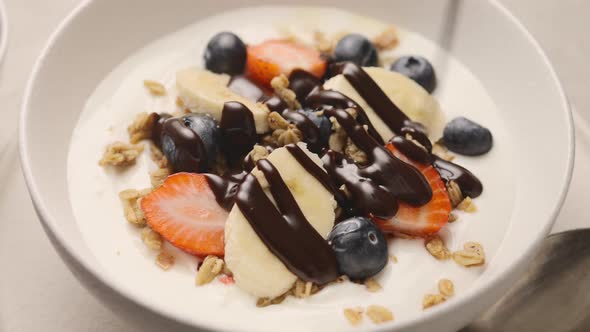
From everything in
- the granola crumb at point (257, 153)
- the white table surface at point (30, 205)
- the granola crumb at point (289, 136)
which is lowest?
the white table surface at point (30, 205)

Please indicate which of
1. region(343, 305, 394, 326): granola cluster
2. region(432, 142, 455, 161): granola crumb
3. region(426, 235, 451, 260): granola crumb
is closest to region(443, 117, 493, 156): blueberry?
region(432, 142, 455, 161): granola crumb

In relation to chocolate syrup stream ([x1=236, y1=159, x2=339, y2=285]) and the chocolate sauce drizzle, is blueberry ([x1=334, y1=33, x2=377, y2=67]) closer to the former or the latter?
the chocolate sauce drizzle

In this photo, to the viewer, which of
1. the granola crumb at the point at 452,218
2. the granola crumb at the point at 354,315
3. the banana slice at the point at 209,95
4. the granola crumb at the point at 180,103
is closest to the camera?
the granola crumb at the point at 354,315

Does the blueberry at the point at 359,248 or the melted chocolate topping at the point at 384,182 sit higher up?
the melted chocolate topping at the point at 384,182

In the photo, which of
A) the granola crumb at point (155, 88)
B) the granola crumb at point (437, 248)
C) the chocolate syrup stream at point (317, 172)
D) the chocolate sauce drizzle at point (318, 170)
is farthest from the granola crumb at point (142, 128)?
the granola crumb at point (437, 248)

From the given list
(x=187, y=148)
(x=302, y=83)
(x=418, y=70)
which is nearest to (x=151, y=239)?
(x=187, y=148)

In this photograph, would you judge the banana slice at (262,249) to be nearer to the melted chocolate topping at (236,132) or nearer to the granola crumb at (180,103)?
the melted chocolate topping at (236,132)

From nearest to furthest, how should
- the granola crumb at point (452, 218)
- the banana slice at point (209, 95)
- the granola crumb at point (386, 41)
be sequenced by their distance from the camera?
the granola crumb at point (452, 218)
the banana slice at point (209, 95)
the granola crumb at point (386, 41)

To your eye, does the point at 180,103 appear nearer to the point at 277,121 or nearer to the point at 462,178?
the point at 277,121
